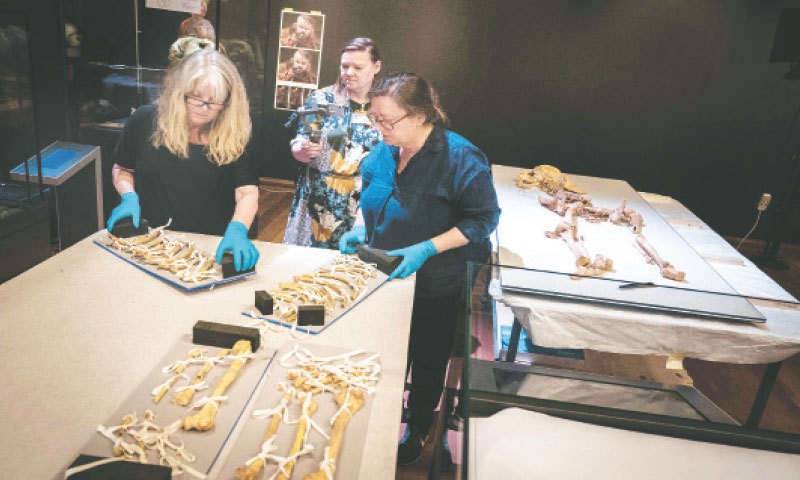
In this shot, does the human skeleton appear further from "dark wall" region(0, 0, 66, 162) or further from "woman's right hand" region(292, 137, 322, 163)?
"dark wall" region(0, 0, 66, 162)

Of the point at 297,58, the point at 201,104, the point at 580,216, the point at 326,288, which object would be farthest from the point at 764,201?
the point at 201,104

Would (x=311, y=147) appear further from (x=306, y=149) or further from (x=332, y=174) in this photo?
(x=332, y=174)

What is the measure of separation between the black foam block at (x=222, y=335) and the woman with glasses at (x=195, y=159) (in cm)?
50

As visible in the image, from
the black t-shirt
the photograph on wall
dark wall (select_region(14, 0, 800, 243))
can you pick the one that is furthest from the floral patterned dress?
dark wall (select_region(14, 0, 800, 243))

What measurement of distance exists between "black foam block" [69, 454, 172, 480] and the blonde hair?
127 centimetres

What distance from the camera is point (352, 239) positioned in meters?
2.34

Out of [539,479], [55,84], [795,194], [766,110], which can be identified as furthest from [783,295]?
[766,110]

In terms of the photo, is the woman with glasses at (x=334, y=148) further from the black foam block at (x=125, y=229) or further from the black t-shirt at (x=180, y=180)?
the black foam block at (x=125, y=229)

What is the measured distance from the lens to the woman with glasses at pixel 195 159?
1.87 m

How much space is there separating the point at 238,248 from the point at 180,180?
349 mm

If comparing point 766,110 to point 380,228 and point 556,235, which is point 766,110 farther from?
point 380,228

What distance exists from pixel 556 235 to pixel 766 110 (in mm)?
4219

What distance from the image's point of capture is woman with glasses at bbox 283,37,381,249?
Result: 8.52ft

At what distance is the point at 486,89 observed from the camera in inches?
227
